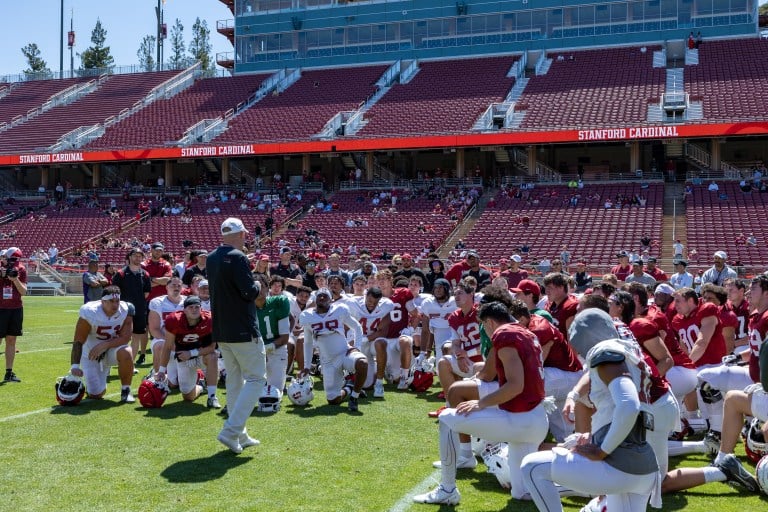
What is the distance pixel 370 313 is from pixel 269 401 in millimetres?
2557

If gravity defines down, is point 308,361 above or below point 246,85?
below

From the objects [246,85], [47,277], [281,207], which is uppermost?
[246,85]

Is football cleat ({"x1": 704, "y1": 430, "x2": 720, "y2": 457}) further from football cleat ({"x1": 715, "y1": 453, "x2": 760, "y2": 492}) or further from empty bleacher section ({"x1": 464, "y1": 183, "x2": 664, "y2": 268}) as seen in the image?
empty bleacher section ({"x1": 464, "y1": 183, "x2": 664, "y2": 268})

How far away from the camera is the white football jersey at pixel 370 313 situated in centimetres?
1092

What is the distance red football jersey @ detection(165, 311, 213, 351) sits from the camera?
9156 mm

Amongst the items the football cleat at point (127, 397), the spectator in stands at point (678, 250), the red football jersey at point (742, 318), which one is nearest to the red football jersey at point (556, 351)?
the red football jersey at point (742, 318)

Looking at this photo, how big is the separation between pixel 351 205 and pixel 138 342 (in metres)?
22.8

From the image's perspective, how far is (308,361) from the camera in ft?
31.7

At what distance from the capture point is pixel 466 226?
101 ft

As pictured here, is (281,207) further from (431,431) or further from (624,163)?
(431,431)

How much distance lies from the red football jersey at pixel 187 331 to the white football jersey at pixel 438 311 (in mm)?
2844

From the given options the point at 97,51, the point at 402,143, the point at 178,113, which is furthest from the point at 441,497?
the point at 97,51

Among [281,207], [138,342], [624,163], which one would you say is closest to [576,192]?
[624,163]

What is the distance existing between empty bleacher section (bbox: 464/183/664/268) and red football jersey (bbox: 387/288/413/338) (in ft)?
48.7
